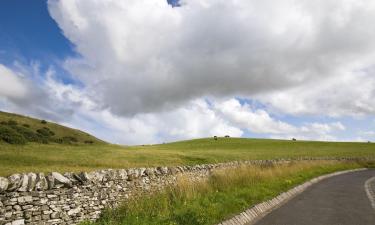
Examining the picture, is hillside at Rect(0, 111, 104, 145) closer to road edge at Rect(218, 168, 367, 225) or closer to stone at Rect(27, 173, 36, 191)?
stone at Rect(27, 173, 36, 191)

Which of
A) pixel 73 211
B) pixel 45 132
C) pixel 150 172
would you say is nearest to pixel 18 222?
pixel 73 211

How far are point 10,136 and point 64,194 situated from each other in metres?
31.9

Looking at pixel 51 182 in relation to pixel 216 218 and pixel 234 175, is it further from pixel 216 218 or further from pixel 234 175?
pixel 234 175

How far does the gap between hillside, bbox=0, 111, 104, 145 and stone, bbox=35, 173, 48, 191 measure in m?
31.1

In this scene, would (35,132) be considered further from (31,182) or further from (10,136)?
(31,182)

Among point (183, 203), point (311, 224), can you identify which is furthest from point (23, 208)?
point (311, 224)

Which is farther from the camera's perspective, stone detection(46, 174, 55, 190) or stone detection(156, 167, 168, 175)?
stone detection(156, 167, 168, 175)

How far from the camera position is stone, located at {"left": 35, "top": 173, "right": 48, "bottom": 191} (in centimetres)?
1394

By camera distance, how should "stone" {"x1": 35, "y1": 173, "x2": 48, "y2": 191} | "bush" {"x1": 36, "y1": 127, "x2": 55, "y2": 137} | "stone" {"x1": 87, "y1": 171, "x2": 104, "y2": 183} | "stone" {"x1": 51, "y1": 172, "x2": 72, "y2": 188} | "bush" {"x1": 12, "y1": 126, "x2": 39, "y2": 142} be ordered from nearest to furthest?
"stone" {"x1": 35, "y1": 173, "x2": 48, "y2": 191}
"stone" {"x1": 51, "y1": 172, "x2": 72, "y2": 188}
"stone" {"x1": 87, "y1": 171, "x2": 104, "y2": 183}
"bush" {"x1": 12, "y1": 126, "x2": 39, "y2": 142}
"bush" {"x1": 36, "y1": 127, "x2": 55, "y2": 137}

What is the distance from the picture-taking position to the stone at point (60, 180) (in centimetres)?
1474

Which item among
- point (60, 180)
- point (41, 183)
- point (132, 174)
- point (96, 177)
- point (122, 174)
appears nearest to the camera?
point (41, 183)

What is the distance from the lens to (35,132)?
174 ft

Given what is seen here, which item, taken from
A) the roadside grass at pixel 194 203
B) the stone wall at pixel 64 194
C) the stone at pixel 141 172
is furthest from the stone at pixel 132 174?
the roadside grass at pixel 194 203

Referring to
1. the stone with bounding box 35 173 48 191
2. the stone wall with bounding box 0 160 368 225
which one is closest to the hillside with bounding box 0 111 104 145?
the stone wall with bounding box 0 160 368 225
